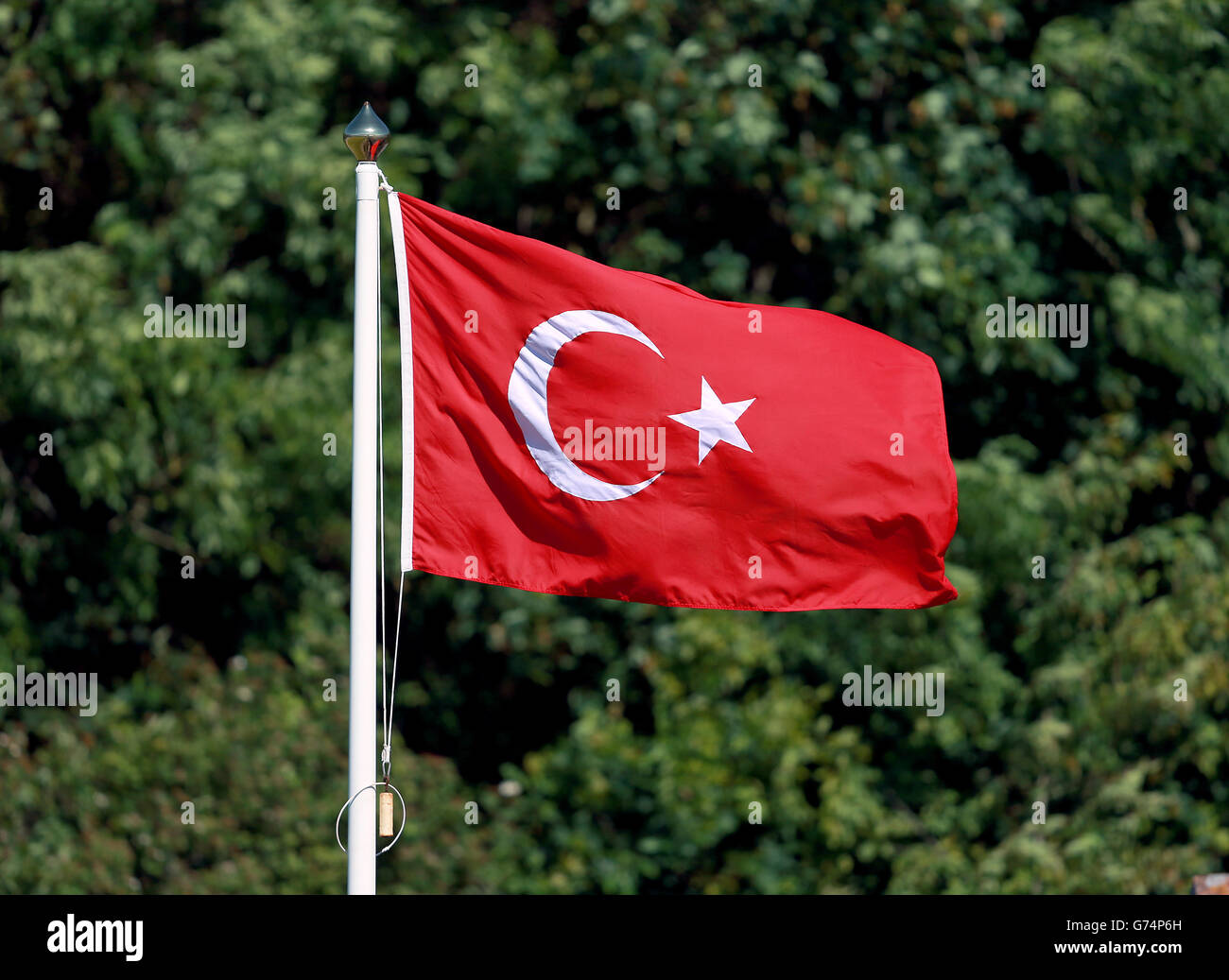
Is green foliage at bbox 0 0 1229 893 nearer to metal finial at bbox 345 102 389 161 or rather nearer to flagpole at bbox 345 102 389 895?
flagpole at bbox 345 102 389 895

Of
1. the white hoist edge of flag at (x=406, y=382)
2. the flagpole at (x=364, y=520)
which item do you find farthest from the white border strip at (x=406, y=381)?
the flagpole at (x=364, y=520)

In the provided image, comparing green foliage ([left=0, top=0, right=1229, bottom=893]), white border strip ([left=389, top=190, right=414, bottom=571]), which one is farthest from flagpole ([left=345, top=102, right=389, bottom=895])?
green foliage ([left=0, top=0, right=1229, bottom=893])

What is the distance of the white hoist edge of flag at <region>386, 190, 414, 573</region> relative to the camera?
557cm

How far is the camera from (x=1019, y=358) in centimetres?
1152

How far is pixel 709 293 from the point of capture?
1180 centimetres

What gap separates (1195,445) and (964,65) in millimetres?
3621

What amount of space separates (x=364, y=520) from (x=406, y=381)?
0.58 m

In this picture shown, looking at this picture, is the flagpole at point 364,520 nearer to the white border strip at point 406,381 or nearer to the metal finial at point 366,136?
the metal finial at point 366,136

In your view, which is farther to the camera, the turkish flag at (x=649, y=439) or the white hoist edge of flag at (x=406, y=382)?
the turkish flag at (x=649, y=439)

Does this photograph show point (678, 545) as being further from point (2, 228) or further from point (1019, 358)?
point (2, 228)

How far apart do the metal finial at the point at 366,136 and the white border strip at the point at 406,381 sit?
182 mm

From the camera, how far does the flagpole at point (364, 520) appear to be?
5.30m

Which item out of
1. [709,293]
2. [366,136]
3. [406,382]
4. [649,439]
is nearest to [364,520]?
[406,382]

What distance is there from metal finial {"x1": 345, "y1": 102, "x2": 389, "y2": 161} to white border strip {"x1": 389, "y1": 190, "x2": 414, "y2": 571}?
18 cm
